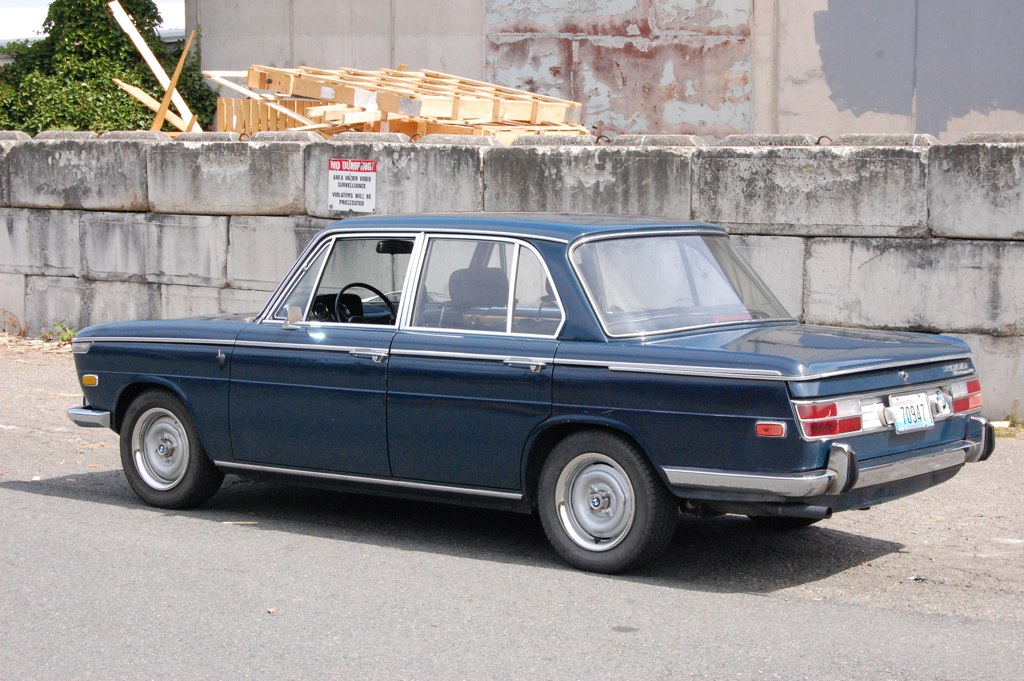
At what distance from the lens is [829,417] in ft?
17.9

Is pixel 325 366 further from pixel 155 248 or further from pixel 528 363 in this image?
pixel 155 248

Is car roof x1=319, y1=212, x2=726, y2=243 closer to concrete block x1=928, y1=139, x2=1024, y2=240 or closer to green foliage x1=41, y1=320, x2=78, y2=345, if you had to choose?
concrete block x1=928, y1=139, x2=1024, y2=240

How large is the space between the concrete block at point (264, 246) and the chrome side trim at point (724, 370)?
21.8 feet

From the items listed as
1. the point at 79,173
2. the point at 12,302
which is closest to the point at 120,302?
the point at 79,173

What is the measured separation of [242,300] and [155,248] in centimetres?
125

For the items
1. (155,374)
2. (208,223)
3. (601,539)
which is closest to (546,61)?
(208,223)

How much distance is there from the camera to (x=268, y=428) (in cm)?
689

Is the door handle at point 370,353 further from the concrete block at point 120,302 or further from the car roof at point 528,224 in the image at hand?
the concrete block at point 120,302

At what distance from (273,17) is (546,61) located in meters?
4.50

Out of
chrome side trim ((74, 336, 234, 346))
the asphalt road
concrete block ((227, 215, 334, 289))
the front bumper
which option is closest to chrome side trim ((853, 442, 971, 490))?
the front bumper

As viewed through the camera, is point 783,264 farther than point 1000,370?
Yes

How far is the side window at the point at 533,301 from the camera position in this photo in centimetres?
617

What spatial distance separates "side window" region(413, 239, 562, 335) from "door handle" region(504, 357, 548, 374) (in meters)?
0.16

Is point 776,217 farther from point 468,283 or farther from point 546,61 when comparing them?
point 546,61
